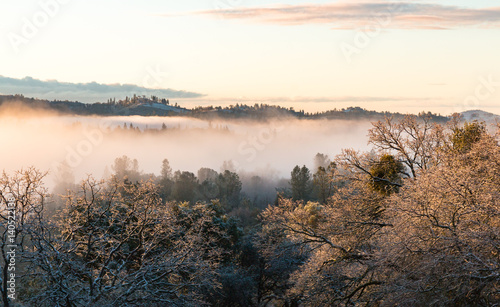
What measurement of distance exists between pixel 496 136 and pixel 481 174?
10.1 feet

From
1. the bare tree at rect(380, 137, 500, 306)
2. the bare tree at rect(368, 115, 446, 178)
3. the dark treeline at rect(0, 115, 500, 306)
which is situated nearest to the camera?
the bare tree at rect(380, 137, 500, 306)

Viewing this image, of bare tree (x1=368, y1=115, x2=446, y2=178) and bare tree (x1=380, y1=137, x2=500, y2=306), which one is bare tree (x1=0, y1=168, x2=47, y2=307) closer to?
bare tree (x1=380, y1=137, x2=500, y2=306)

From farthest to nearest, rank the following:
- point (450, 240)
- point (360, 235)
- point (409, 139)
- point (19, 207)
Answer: point (409, 139) → point (360, 235) → point (19, 207) → point (450, 240)

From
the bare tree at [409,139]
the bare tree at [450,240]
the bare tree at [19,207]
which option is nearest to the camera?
the bare tree at [450,240]

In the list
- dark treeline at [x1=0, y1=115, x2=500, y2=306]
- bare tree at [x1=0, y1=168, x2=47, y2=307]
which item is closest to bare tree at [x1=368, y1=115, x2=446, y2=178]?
dark treeline at [x1=0, y1=115, x2=500, y2=306]

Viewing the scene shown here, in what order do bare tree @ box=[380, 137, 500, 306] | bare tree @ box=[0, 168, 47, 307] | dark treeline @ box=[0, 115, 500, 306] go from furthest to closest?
bare tree @ box=[0, 168, 47, 307]
dark treeline @ box=[0, 115, 500, 306]
bare tree @ box=[380, 137, 500, 306]

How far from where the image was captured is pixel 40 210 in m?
13.0

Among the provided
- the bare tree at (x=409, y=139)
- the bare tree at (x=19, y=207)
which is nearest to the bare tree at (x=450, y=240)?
the bare tree at (x=409, y=139)

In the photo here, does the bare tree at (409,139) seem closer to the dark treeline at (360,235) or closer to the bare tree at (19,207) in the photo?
the dark treeline at (360,235)

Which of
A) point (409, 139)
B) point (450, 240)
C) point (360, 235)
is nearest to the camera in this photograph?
point (450, 240)

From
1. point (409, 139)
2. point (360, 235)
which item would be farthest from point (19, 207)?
point (409, 139)

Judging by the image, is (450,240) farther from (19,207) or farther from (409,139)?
(19,207)

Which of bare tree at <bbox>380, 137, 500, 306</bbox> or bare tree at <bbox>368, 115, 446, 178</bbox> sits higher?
bare tree at <bbox>368, 115, 446, 178</bbox>

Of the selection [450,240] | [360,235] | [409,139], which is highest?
[409,139]
